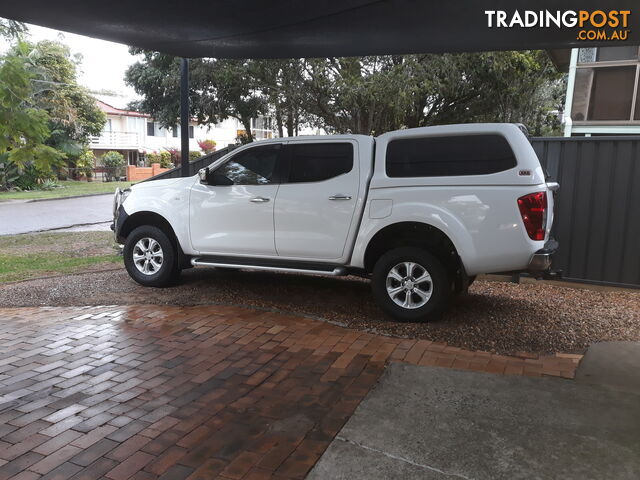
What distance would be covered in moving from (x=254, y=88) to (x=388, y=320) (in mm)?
10898

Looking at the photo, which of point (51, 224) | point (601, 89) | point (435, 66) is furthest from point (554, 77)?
point (51, 224)

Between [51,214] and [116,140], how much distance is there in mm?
32331

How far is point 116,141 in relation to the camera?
4931 cm

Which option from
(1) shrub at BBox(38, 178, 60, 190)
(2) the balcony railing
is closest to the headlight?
(1) shrub at BBox(38, 178, 60, 190)

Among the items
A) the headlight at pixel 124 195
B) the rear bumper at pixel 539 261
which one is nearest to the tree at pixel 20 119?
A: the headlight at pixel 124 195

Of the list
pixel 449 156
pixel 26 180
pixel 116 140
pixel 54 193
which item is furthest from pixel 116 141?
pixel 449 156

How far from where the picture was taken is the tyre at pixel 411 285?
568 cm

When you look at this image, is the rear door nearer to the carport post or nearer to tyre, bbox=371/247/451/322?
tyre, bbox=371/247/451/322

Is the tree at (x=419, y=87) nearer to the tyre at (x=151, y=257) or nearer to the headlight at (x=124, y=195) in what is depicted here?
the headlight at (x=124, y=195)

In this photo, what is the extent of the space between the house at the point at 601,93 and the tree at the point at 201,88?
25.2 feet

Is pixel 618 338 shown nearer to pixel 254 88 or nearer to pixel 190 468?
pixel 190 468

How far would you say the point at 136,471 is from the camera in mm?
3117

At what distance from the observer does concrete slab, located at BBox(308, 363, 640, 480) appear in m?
3.11

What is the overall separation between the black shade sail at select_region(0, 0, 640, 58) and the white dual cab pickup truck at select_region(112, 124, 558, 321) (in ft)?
3.09
